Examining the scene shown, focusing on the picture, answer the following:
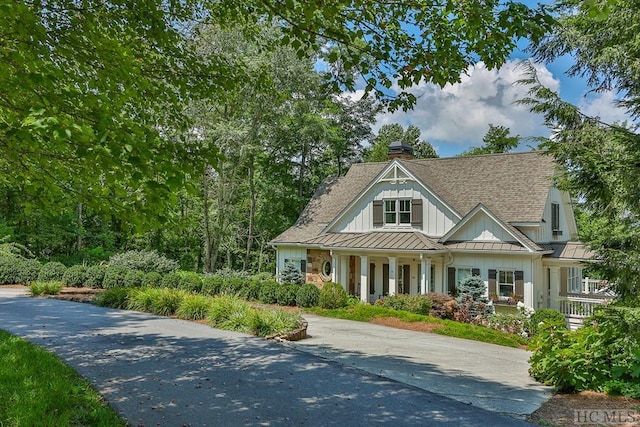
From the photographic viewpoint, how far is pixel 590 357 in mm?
7758

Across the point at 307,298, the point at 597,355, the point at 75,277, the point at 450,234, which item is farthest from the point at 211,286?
the point at 597,355

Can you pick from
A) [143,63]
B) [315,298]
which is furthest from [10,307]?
[143,63]

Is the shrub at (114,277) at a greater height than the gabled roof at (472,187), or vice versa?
the gabled roof at (472,187)

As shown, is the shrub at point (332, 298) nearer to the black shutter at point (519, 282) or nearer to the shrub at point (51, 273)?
the black shutter at point (519, 282)

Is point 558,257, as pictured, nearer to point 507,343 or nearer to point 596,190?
point 507,343

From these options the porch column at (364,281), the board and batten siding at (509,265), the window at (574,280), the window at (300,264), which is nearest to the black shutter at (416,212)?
the board and batten siding at (509,265)

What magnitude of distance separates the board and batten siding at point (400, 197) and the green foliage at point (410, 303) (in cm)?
400

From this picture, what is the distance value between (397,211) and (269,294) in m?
6.73

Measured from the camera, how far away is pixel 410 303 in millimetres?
16594

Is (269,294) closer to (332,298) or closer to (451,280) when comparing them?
(332,298)

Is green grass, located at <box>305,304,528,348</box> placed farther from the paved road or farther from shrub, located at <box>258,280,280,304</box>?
the paved road

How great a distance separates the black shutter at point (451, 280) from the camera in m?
18.8

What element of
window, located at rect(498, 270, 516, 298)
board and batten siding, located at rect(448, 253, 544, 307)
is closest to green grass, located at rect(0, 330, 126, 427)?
board and batten siding, located at rect(448, 253, 544, 307)

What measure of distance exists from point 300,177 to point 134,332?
2085cm
